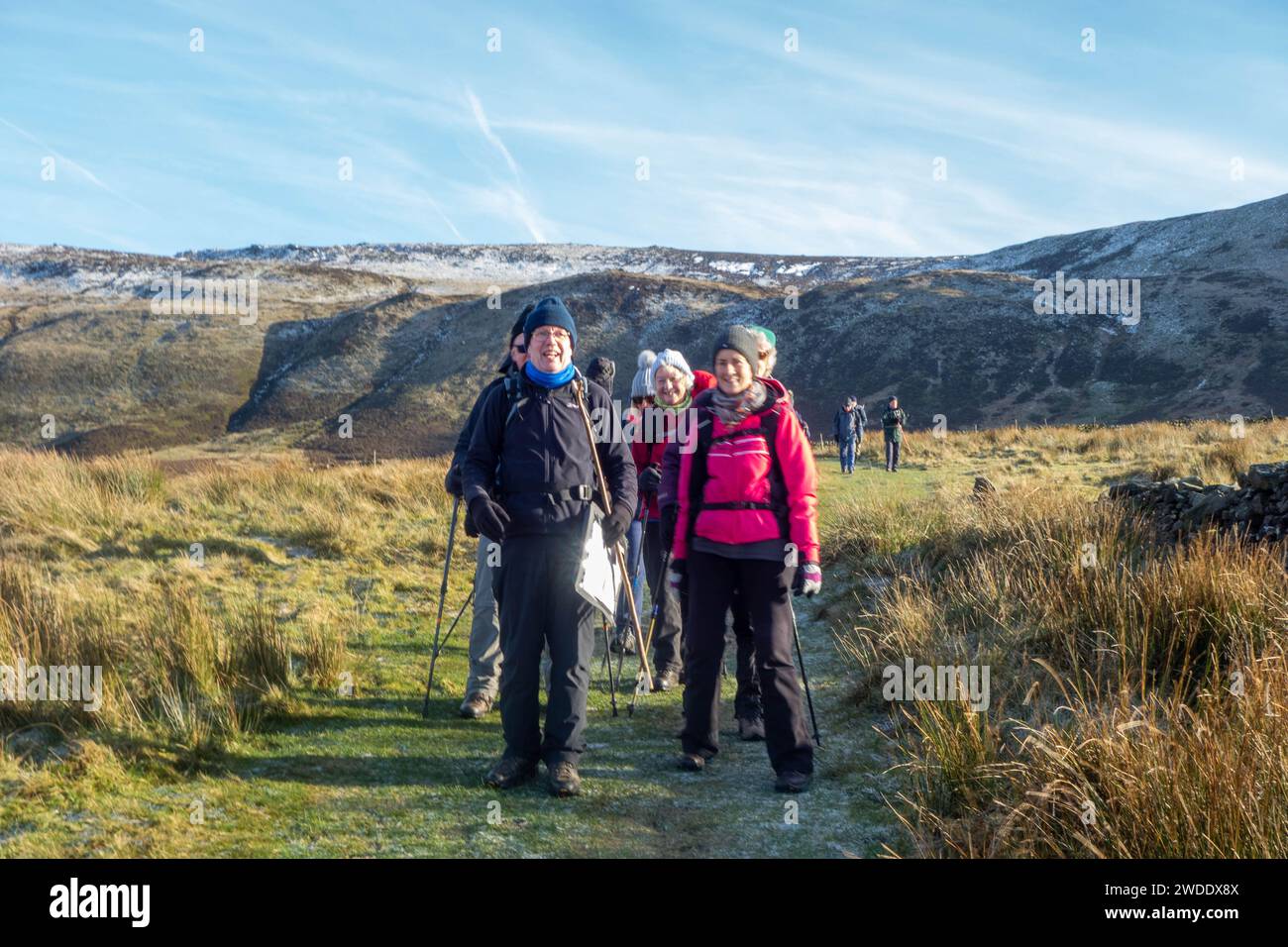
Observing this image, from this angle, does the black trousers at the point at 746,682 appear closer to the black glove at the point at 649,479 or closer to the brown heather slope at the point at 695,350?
the black glove at the point at 649,479

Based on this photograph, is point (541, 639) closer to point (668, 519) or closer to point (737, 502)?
point (668, 519)

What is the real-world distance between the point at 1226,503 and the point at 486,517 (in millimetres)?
5727

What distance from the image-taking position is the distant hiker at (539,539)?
4312mm

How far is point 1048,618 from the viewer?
216 inches

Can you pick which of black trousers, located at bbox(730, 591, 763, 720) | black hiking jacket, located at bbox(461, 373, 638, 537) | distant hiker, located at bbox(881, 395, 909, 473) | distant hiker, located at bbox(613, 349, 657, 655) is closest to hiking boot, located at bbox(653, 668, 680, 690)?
distant hiker, located at bbox(613, 349, 657, 655)

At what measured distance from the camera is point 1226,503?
6.90 meters

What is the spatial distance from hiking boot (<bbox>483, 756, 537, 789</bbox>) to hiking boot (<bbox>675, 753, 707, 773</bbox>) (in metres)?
0.75

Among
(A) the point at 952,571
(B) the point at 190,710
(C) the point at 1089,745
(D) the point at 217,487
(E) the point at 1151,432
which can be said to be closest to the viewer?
(C) the point at 1089,745

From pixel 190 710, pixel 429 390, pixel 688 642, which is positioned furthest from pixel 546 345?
pixel 429 390

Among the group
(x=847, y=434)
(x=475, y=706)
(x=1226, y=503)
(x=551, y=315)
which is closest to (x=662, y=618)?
(x=475, y=706)

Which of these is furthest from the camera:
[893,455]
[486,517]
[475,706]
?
[893,455]

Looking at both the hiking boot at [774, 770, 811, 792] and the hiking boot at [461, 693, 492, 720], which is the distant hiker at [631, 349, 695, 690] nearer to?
the hiking boot at [461, 693, 492, 720]
